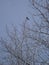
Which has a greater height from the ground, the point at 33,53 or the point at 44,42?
the point at 44,42

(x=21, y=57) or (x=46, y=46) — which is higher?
(x=46, y=46)

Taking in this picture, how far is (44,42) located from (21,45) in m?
4.05

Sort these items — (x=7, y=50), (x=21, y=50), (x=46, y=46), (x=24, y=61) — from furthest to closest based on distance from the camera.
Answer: (x=21, y=50) < (x=7, y=50) < (x=24, y=61) < (x=46, y=46)

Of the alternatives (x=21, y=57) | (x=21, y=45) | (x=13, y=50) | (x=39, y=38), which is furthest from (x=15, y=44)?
(x=39, y=38)

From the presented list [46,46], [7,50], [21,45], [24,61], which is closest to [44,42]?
[46,46]

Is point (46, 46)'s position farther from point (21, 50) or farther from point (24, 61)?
point (21, 50)

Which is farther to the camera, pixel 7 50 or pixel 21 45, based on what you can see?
pixel 21 45

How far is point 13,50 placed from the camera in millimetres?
12773

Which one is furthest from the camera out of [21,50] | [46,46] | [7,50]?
[21,50]

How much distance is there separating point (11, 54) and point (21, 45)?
1.80 meters

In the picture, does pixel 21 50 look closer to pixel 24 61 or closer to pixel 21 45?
pixel 21 45

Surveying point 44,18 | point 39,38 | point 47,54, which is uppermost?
point 44,18

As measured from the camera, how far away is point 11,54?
12.2 m

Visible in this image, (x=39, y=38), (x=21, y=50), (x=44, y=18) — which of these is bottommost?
(x=21, y=50)
